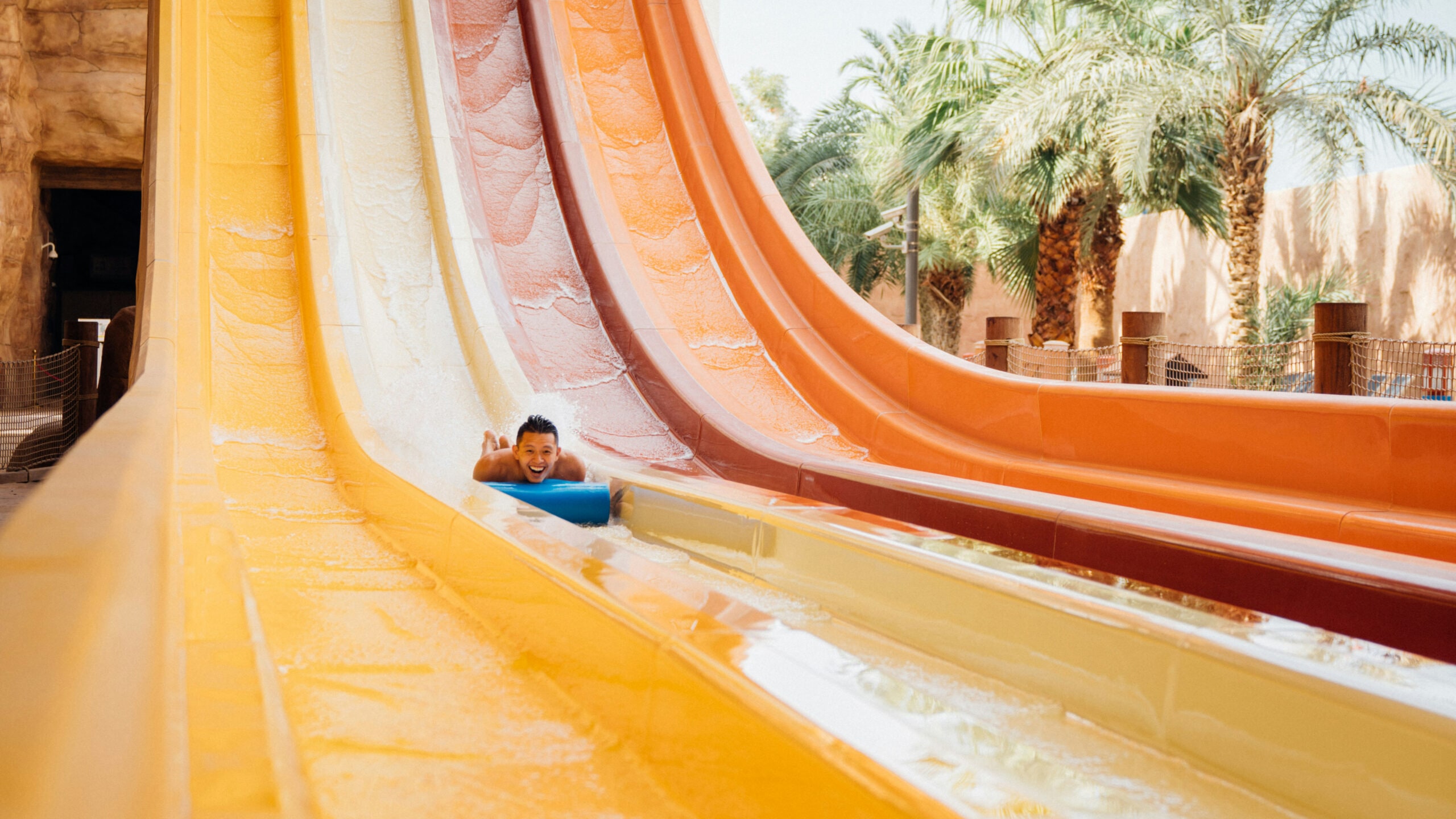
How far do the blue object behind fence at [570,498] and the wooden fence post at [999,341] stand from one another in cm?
297

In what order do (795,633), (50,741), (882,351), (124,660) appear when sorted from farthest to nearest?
(882,351) < (795,633) < (124,660) < (50,741)

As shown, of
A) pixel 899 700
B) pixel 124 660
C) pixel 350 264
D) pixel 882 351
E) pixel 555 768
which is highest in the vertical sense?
pixel 350 264

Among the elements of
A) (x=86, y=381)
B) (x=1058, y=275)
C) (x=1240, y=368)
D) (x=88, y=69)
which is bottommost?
(x=86, y=381)

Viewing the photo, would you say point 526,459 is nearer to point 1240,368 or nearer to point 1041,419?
point 1041,419

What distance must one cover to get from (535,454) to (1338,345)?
3221 mm

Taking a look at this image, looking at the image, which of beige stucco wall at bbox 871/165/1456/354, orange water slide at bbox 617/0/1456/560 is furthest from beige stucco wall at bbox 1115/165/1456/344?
orange water slide at bbox 617/0/1456/560

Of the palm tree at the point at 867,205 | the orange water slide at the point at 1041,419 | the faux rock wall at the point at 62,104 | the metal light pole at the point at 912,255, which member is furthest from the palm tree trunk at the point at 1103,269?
the faux rock wall at the point at 62,104

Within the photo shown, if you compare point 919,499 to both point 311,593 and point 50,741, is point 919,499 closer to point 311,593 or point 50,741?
point 311,593

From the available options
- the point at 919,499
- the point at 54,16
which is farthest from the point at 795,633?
the point at 54,16

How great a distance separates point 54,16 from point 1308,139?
38.7ft

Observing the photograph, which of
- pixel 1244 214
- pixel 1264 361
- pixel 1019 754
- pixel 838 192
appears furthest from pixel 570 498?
pixel 838 192

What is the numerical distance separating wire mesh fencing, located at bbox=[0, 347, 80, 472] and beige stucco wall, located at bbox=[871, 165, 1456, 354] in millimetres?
10659

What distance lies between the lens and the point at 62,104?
401 inches

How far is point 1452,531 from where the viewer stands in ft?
8.09
